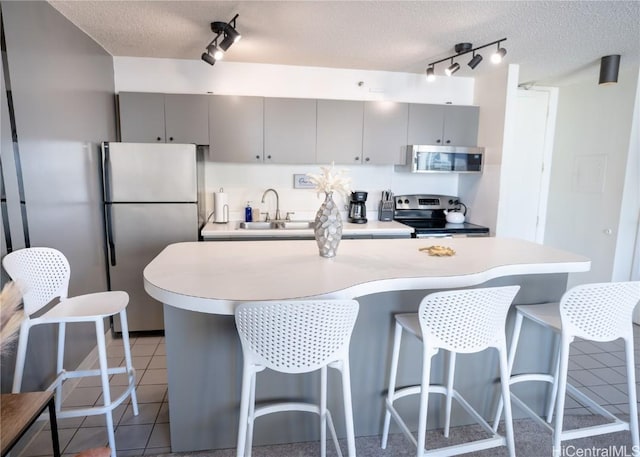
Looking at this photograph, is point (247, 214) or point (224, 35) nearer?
point (224, 35)

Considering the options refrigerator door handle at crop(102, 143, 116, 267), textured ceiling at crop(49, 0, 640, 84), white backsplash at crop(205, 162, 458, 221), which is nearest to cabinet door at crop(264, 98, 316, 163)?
white backsplash at crop(205, 162, 458, 221)

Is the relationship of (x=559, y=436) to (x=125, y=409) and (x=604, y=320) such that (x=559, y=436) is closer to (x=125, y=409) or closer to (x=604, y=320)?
(x=604, y=320)

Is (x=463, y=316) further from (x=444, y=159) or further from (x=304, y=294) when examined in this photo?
(x=444, y=159)

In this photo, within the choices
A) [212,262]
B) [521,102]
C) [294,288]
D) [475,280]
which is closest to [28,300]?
[212,262]

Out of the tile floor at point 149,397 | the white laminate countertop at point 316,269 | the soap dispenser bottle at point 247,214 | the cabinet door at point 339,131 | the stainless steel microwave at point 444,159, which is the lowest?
the tile floor at point 149,397

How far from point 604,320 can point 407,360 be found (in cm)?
94

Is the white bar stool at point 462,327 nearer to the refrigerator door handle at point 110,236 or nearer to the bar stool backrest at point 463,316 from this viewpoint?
the bar stool backrest at point 463,316

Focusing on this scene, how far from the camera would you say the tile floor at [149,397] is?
1.93 meters

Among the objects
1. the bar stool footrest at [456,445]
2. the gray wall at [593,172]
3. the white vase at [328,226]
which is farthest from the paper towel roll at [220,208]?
the gray wall at [593,172]

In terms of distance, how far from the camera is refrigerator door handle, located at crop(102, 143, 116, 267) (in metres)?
2.94

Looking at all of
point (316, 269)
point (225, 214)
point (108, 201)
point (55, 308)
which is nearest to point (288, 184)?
point (225, 214)

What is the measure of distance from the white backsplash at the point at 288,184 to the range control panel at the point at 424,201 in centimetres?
7

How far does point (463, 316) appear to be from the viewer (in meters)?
1.53

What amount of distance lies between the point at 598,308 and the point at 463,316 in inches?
27.2
